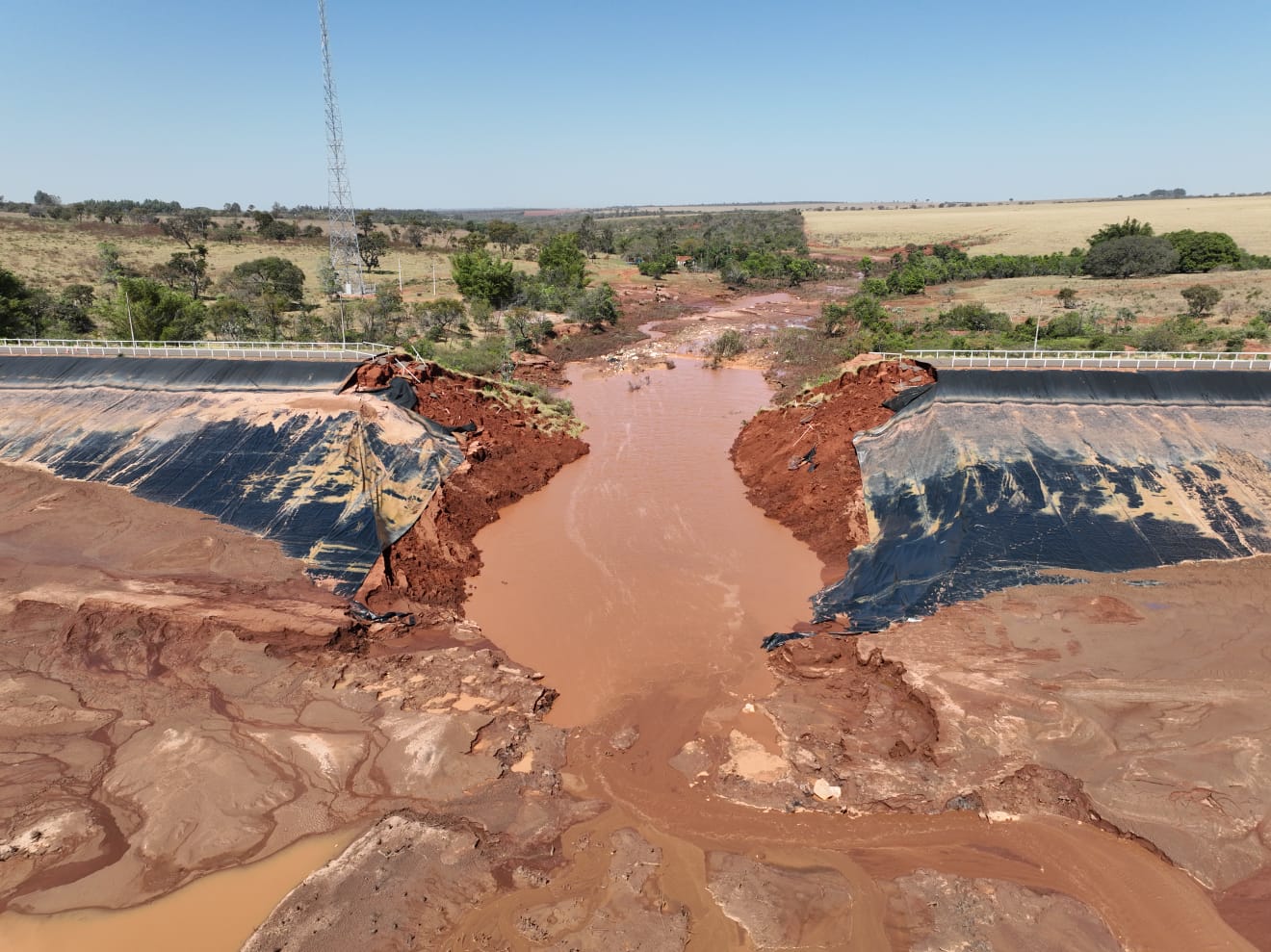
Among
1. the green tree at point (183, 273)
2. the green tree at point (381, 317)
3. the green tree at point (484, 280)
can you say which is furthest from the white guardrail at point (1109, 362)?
the green tree at point (183, 273)

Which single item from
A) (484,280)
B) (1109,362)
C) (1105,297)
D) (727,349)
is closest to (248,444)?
(1109,362)

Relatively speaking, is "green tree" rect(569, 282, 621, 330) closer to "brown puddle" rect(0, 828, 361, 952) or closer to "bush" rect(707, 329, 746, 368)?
"bush" rect(707, 329, 746, 368)

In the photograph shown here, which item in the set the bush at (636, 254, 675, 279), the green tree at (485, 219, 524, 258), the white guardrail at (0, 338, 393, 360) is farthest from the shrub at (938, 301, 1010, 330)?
the green tree at (485, 219, 524, 258)

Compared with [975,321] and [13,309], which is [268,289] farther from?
[975,321]

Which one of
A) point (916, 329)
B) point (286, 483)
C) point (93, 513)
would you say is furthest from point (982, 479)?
point (916, 329)

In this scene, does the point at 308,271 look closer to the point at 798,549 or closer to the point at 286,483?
the point at 286,483

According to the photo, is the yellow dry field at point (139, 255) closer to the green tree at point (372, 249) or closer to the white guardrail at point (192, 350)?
the green tree at point (372, 249)
